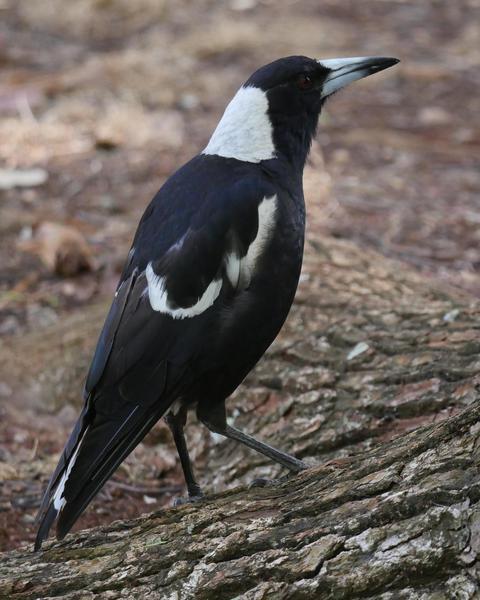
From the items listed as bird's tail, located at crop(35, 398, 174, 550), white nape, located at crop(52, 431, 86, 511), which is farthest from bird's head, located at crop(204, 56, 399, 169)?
white nape, located at crop(52, 431, 86, 511)

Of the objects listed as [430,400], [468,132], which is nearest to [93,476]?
[430,400]

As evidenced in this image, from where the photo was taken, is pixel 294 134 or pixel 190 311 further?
pixel 294 134

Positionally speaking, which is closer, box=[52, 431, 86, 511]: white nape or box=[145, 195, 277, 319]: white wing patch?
box=[52, 431, 86, 511]: white nape

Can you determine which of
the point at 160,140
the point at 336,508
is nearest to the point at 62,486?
the point at 336,508

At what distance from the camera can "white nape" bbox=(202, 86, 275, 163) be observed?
8.31 feet

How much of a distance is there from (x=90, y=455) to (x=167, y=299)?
0.38 meters

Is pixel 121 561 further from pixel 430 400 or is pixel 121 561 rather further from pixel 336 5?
pixel 336 5

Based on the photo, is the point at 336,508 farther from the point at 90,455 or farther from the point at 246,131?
the point at 246,131

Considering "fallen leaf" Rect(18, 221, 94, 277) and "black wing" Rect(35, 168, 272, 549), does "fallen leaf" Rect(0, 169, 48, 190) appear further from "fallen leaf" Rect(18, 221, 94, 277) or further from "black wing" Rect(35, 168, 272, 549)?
"black wing" Rect(35, 168, 272, 549)

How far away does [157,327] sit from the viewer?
7.29 ft

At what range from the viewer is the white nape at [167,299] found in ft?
7.30

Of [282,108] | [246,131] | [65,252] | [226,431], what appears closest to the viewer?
[226,431]

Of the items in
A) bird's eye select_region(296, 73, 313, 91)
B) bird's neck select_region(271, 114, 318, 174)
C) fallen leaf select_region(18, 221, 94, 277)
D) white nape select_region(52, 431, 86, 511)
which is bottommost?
fallen leaf select_region(18, 221, 94, 277)

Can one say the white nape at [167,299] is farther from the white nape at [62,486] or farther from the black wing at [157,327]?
the white nape at [62,486]
